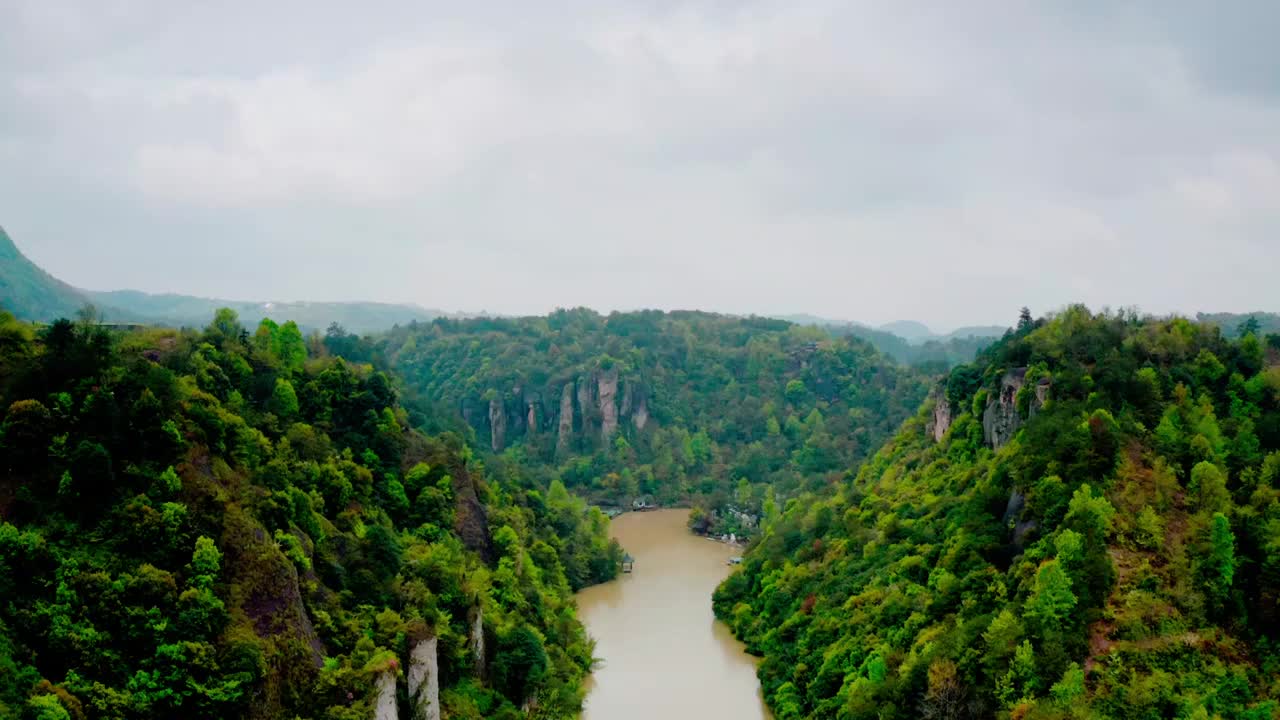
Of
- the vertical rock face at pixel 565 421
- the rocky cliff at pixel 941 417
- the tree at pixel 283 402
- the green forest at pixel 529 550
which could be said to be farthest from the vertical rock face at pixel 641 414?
the tree at pixel 283 402

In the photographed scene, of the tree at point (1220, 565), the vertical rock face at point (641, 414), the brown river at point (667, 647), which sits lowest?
the brown river at point (667, 647)

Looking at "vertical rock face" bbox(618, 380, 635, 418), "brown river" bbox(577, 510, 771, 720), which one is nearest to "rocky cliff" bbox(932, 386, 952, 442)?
"brown river" bbox(577, 510, 771, 720)

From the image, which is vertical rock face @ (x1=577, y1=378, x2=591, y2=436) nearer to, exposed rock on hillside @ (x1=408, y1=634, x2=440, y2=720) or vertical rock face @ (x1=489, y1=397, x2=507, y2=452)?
vertical rock face @ (x1=489, y1=397, x2=507, y2=452)

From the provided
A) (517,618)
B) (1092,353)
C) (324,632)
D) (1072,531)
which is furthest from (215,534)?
(1092,353)

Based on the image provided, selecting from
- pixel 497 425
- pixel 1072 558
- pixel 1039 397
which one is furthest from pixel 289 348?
pixel 497 425

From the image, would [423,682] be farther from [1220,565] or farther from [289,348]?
[1220,565]

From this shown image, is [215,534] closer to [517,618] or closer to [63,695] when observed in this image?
[63,695]

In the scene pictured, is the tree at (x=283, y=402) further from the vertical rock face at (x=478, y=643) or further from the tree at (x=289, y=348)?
the vertical rock face at (x=478, y=643)

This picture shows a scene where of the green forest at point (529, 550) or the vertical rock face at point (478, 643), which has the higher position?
the green forest at point (529, 550)
